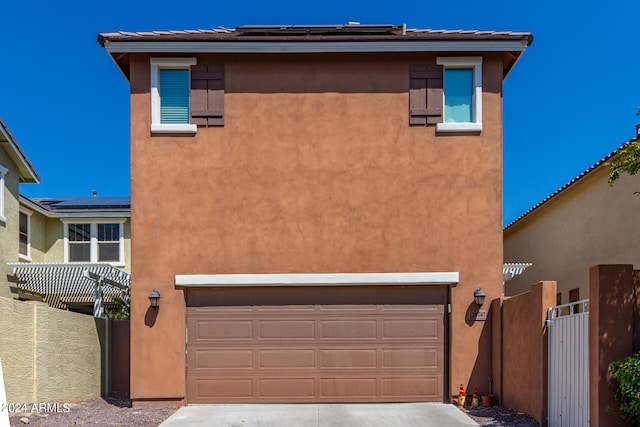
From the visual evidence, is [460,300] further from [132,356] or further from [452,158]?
[132,356]

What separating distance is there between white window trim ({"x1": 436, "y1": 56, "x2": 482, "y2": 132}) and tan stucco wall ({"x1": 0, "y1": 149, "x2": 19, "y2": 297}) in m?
12.2

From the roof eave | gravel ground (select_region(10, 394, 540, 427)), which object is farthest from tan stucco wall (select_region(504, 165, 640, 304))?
gravel ground (select_region(10, 394, 540, 427))

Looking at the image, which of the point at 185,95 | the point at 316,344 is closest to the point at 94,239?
the point at 185,95

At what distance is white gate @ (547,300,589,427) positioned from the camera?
279 inches

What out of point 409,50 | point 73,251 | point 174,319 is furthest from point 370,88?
point 73,251

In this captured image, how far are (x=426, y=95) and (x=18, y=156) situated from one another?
1207 cm

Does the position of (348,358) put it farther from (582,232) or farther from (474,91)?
(582,232)

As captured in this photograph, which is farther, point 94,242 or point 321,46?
point 94,242

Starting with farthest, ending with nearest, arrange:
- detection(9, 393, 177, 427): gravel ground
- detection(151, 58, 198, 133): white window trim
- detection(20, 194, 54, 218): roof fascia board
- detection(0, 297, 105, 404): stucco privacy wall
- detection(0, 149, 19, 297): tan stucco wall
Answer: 1. detection(20, 194, 54, 218): roof fascia board
2. detection(0, 149, 19, 297): tan stucco wall
3. detection(151, 58, 198, 133): white window trim
4. detection(0, 297, 105, 404): stucco privacy wall
5. detection(9, 393, 177, 427): gravel ground

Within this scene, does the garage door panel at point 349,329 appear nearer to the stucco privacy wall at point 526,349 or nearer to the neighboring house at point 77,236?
the stucco privacy wall at point 526,349

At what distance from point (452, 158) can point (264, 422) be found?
225 inches

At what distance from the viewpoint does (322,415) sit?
951cm

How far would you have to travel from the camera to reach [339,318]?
1066cm

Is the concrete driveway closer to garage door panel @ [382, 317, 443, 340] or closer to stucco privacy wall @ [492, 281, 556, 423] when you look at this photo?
stucco privacy wall @ [492, 281, 556, 423]
